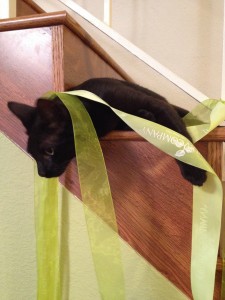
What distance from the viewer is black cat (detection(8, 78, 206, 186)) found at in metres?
0.63

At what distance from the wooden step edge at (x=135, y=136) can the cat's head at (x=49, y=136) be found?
82 millimetres

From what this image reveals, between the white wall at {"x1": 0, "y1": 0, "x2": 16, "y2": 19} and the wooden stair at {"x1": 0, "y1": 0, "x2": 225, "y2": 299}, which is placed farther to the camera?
the white wall at {"x1": 0, "y1": 0, "x2": 16, "y2": 19}

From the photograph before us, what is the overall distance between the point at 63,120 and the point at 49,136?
0.05 metres

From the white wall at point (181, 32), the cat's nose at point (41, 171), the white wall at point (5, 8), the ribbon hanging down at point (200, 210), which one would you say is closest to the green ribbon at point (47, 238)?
the cat's nose at point (41, 171)

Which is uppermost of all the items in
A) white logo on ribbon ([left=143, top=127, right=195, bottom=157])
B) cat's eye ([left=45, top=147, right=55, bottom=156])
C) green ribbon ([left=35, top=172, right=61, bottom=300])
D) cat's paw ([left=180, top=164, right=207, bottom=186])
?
white logo on ribbon ([left=143, top=127, right=195, bottom=157])

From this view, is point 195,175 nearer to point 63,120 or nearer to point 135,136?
point 135,136

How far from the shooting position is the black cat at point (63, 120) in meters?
0.63

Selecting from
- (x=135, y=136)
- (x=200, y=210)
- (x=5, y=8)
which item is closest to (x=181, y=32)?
(x=5, y=8)

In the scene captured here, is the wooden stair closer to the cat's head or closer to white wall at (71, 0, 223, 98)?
the cat's head

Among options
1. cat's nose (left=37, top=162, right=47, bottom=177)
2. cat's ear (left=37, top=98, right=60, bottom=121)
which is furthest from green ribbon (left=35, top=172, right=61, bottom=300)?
cat's ear (left=37, top=98, right=60, bottom=121)

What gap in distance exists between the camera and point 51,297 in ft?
2.16

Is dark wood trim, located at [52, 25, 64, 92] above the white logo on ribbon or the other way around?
above

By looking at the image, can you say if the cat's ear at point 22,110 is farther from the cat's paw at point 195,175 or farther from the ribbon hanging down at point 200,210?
the cat's paw at point 195,175

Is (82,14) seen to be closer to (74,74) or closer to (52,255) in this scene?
(74,74)
